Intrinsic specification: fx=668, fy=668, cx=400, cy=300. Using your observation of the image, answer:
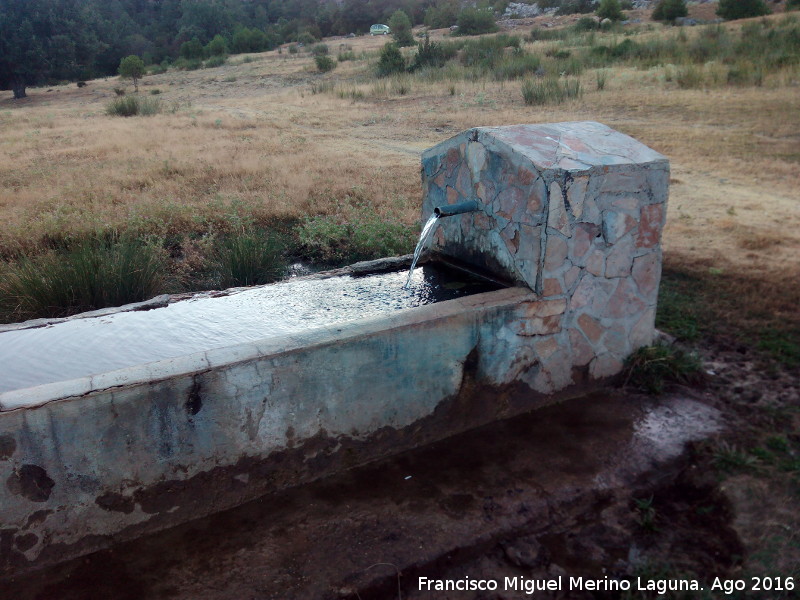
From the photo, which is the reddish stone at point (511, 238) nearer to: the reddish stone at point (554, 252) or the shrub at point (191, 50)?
the reddish stone at point (554, 252)

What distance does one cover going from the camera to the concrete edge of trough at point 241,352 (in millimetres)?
2561

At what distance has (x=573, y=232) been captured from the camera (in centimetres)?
367

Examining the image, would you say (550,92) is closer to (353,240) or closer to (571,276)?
(353,240)

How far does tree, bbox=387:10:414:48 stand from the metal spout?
1127 inches

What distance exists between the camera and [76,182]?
9.12 metres

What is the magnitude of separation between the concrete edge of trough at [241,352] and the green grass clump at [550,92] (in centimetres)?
1087

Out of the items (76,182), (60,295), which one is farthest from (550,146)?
(76,182)

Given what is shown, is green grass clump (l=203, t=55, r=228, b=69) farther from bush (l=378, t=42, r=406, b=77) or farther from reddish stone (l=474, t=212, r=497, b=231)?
reddish stone (l=474, t=212, r=497, b=231)

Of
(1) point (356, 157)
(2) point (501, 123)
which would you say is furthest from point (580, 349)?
(2) point (501, 123)

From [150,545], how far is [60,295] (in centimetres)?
278

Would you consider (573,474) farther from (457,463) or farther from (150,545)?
(150,545)

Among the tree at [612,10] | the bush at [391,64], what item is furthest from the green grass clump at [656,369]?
the tree at [612,10]

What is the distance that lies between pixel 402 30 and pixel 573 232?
109 ft

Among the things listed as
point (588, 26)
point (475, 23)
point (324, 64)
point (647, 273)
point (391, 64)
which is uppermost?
point (475, 23)
